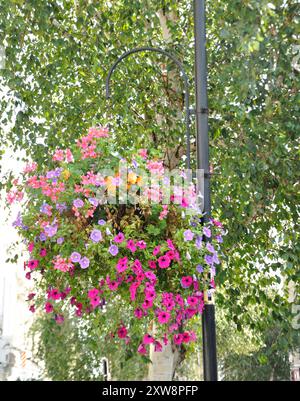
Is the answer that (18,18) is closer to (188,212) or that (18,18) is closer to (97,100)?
(97,100)

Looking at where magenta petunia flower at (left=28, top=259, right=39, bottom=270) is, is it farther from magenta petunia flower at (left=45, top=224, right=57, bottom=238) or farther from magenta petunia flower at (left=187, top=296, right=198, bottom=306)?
magenta petunia flower at (left=187, top=296, right=198, bottom=306)

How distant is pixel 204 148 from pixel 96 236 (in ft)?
3.17

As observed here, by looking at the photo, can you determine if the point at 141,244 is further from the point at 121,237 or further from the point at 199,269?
the point at 199,269

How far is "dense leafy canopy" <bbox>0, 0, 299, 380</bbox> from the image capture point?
5.68 meters

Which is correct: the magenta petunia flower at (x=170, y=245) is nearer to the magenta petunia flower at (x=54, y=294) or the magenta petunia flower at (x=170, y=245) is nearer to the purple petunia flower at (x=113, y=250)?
the purple petunia flower at (x=113, y=250)

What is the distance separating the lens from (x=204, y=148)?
4.50 meters

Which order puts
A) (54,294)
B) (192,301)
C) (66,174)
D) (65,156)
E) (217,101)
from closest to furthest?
(192,301), (66,174), (54,294), (65,156), (217,101)

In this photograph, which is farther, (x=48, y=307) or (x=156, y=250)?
(x=48, y=307)

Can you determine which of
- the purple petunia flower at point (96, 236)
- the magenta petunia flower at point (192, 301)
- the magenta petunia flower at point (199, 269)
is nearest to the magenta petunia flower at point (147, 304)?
the magenta petunia flower at point (192, 301)

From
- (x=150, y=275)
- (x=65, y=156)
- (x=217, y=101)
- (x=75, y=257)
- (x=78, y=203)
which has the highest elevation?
(x=217, y=101)

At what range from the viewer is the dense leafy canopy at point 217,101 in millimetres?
5680

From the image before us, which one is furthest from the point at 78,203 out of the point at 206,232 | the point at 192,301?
the point at 192,301

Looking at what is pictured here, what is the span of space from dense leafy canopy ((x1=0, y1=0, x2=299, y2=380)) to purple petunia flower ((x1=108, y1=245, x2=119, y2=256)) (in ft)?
5.15
